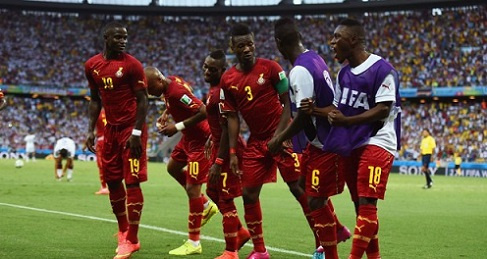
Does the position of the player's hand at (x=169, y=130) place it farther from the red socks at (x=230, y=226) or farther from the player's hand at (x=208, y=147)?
the red socks at (x=230, y=226)

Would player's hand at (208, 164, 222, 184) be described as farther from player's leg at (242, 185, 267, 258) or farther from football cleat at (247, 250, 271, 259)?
football cleat at (247, 250, 271, 259)

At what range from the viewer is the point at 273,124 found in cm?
855

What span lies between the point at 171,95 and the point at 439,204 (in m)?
10.5

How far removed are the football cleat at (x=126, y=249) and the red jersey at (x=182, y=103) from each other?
6.19 ft

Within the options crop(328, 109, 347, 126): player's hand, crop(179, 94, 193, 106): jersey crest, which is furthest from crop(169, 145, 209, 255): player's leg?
crop(328, 109, 347, 126): player's hand

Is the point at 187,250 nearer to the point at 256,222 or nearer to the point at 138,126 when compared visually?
the point at 256,222

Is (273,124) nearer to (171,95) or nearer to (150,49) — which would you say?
(171,95)

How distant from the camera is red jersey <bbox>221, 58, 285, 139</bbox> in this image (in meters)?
8.29

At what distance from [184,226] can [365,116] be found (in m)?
6.09

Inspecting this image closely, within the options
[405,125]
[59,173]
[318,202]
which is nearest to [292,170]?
[318,202]

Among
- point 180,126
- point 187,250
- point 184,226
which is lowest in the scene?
point 184,226

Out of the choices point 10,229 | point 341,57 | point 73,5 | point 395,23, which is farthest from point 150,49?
point 341,57

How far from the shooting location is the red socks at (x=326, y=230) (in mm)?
7208

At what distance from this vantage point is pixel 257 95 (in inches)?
328
